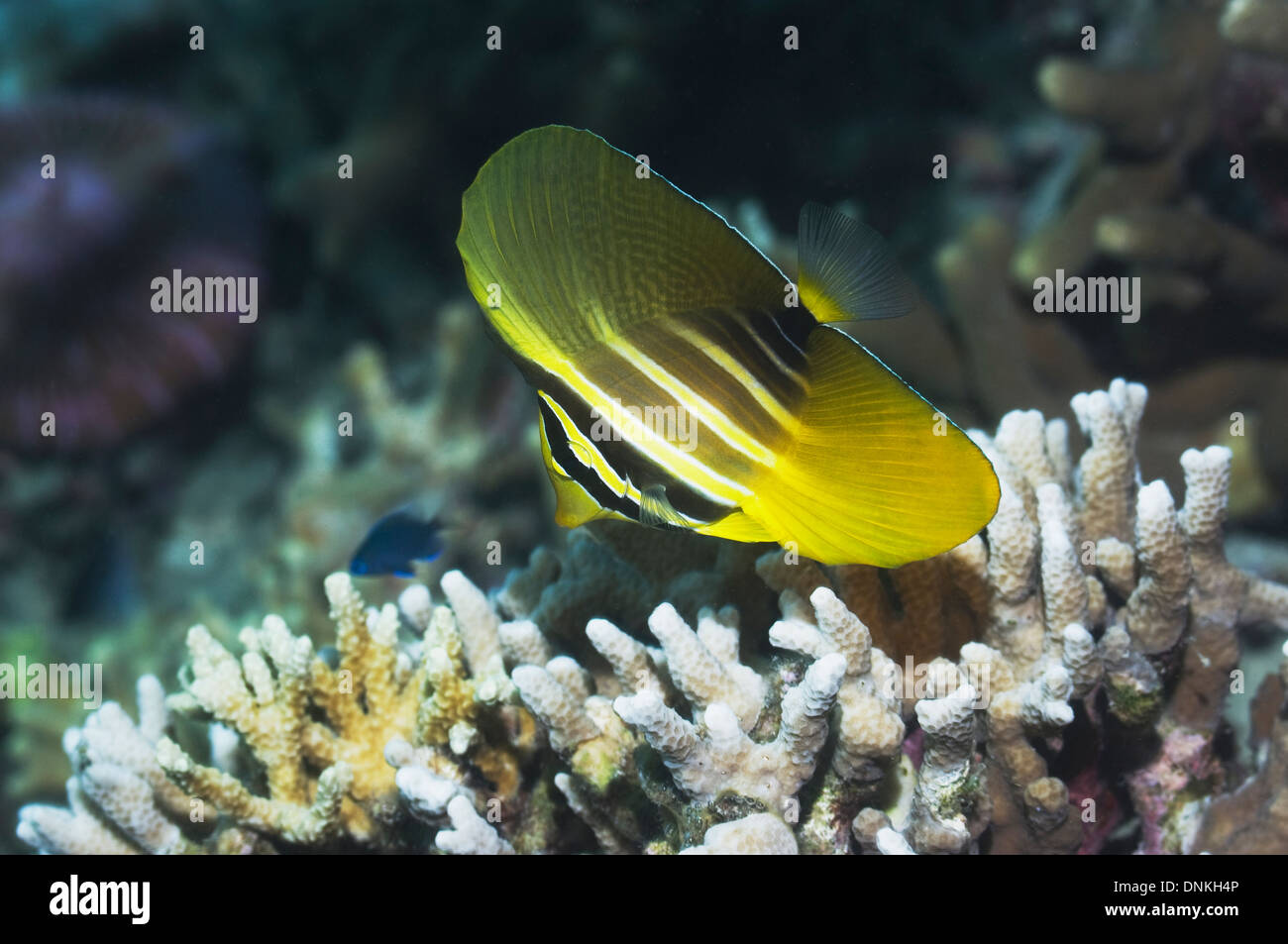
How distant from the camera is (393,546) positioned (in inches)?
118

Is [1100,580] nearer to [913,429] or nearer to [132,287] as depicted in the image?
[913,429]

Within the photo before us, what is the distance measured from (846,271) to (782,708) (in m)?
0.81

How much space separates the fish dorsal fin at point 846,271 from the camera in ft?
4.25

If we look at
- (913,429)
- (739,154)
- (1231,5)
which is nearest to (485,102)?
(739,154)

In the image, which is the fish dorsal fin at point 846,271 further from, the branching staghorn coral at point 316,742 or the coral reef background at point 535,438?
the branching staghorn coral at point 316,742

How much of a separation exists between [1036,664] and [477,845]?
46.5 inches

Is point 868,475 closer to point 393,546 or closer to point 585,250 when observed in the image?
point 585,250

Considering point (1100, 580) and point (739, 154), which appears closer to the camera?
point (1100, 580)

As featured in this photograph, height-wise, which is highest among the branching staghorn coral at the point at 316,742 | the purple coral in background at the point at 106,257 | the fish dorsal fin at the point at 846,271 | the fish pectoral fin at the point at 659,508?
the purple coral in background at the point at 106,257

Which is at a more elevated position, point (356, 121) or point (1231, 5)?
point (356, 121)

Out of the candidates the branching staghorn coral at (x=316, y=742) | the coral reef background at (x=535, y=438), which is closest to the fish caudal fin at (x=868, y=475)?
the coral reef background at (x=535, y=438)

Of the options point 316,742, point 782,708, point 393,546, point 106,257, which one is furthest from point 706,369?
point 106,257

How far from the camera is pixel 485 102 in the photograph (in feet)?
15.4

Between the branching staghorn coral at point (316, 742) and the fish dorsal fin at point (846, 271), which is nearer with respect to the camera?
the fish dorsal fin at point (846, 271)
